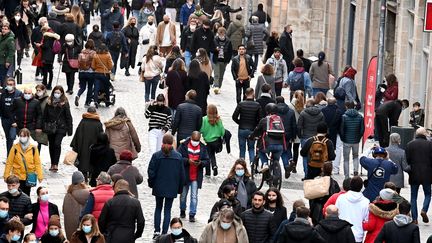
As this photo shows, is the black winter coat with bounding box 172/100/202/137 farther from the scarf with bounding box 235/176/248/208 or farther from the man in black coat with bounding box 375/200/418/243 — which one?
the man in black coat with bounding box 375/200/418/243

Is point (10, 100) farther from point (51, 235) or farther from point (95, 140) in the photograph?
point (51, 235)

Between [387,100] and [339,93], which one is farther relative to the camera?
[387,100]

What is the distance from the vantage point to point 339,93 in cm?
3481

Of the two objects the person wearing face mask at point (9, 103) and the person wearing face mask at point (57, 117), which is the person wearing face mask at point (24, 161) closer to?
the person wearing face mask at point (57, 117)

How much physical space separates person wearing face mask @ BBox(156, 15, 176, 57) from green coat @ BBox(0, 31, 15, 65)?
18.9ft

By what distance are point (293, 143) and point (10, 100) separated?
4834 mm

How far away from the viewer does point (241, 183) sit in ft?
85.5

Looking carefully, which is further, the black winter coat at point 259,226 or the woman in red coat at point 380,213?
the woman in red coat at point 380,213

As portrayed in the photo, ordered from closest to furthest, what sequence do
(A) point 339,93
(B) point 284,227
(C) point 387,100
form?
(B) point 284,227
(A) point 339,93
(C) point 387,100

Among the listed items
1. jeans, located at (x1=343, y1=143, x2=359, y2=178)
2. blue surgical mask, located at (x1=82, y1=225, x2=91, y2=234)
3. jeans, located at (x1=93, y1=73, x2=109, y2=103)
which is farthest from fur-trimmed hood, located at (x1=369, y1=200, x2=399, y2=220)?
jeans, located at (x1=93, y1=73, x2=109, y2=103)

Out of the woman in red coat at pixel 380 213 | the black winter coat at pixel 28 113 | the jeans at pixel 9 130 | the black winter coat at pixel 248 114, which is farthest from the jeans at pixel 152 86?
the woman in red coat at pixel 380 213

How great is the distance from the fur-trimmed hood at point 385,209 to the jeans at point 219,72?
18.9m

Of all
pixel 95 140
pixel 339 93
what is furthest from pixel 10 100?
pixel 339 93

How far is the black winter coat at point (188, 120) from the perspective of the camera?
31781mm
